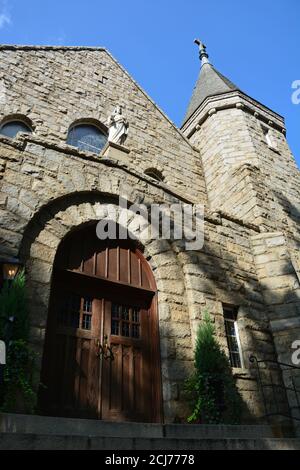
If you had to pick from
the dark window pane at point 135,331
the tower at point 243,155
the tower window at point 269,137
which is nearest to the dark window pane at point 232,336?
the dark window pane at point 135,331

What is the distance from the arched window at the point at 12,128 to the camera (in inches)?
362

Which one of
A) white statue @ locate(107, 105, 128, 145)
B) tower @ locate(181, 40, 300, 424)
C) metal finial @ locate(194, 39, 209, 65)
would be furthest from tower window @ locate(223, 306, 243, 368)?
metal finial @ locate(194, 39, 209, 65)

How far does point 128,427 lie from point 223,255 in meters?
4.03

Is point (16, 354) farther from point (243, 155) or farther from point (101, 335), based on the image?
point (243, 155)

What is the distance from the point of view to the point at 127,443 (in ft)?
9.10

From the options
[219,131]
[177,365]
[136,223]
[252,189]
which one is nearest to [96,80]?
[219,131]

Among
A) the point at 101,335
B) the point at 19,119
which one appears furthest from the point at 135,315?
the point at 19,119

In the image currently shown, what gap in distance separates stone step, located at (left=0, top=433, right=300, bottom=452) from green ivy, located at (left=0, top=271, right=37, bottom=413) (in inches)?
50.7

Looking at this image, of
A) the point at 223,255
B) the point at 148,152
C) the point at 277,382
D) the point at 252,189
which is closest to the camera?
the point at 277,382

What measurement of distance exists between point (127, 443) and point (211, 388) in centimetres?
238

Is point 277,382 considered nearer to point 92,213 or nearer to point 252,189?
point 92,213

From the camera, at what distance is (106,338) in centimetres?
509

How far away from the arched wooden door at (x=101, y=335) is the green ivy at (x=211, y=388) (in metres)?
0.53

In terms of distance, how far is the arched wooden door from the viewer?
4.55 metres
